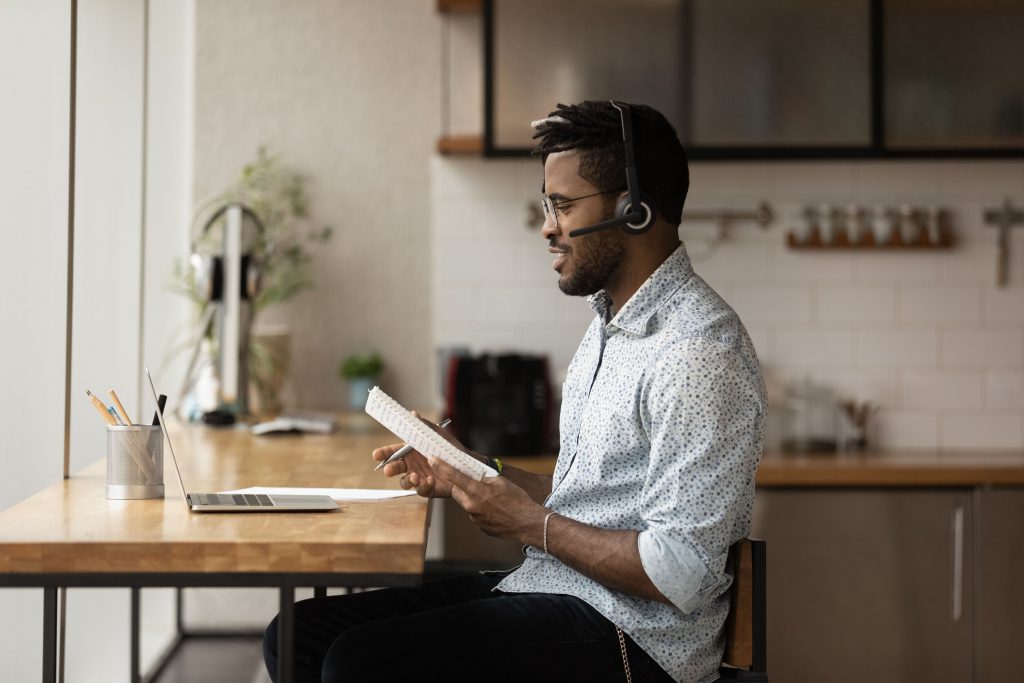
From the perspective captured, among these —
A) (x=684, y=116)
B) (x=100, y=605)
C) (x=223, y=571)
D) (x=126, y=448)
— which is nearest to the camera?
(x=223, y=571)

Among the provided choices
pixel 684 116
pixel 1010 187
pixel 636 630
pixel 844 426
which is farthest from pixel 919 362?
pixel 636 630

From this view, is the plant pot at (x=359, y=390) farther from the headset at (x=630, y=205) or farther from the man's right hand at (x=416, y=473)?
the headset at (x=630, y=205)

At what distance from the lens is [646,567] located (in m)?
1.57

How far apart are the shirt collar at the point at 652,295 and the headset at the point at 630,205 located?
0.24ft

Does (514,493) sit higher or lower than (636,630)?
higher

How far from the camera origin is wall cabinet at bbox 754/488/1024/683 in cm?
338

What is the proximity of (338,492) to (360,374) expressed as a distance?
6.76ft

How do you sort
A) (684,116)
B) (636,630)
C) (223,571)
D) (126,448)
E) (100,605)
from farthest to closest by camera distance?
(684,116)
(100,605)
(126,448)
(636,630)
(223,571)

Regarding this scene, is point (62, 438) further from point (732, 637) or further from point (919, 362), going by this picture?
point (919, 362)

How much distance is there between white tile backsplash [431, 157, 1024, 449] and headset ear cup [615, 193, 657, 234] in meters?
2.11

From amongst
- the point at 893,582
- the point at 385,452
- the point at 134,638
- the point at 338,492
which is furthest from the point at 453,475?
the point at 893,582

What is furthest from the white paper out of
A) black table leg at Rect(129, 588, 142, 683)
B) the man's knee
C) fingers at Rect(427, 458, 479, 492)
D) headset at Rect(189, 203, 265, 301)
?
headset at Rect(189, 203, 265, 301)

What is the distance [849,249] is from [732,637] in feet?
8.15

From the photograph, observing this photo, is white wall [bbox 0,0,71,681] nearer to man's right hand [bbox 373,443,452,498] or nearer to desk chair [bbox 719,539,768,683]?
man's right hand [bbox 373,443,452,498]
